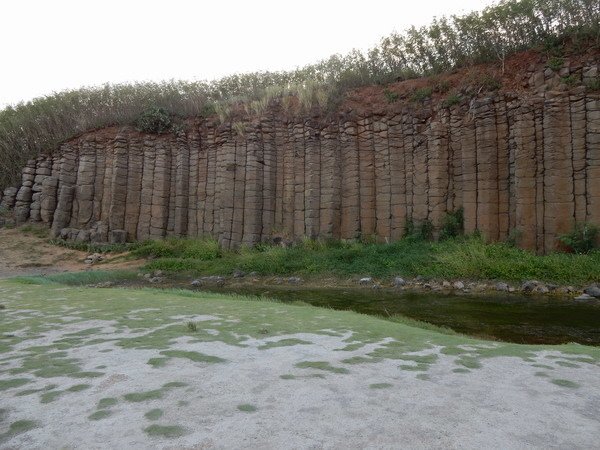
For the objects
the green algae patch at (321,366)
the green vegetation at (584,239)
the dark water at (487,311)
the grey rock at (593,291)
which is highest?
the green vegetation at (584,239)

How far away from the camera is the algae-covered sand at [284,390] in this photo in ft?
7.09

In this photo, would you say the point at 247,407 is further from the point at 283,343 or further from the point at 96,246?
the point at 96,246

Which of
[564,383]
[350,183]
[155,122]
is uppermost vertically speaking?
[155,122]

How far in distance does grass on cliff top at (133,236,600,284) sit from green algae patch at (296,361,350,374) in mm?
10737

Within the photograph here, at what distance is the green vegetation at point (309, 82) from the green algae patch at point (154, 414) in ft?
60.5

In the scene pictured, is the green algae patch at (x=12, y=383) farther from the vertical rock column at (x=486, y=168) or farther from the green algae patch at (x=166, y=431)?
the vertical rock column at (x=486, y=168)

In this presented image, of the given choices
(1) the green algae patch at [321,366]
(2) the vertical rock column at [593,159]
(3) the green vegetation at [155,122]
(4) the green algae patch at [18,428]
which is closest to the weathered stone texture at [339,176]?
(2) the vertical rock column at [593,159]

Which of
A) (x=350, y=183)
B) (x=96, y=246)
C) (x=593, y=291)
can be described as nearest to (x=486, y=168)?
(x=350, y=183)

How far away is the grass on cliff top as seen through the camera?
12422 mm

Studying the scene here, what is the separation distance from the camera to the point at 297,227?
19.6 meters

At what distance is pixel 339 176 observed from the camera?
19.2 meters

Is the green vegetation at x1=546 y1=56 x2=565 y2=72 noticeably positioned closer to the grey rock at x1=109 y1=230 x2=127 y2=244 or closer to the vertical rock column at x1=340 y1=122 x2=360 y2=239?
the vertical rock column at x1=340 y1=122 x2=360 y2=239

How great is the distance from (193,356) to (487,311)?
7759mm

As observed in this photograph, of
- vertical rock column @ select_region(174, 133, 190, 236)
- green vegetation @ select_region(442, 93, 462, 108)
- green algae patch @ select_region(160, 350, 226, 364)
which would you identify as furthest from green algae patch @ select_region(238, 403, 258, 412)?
vertical rock column @ select_region(174, 133, 190, 236)
